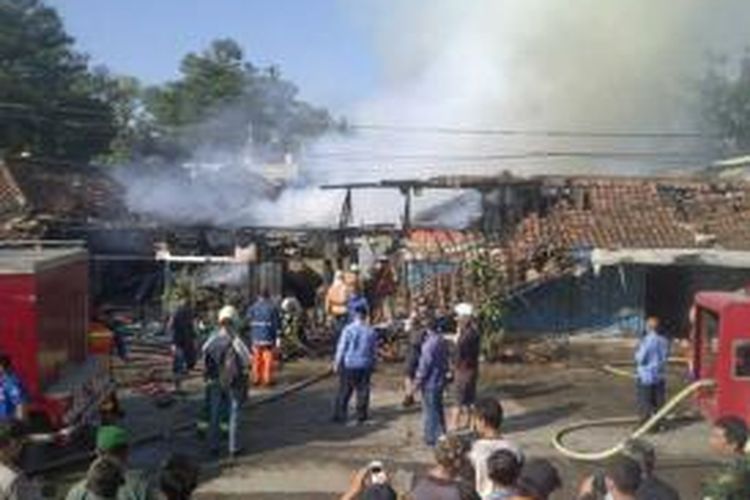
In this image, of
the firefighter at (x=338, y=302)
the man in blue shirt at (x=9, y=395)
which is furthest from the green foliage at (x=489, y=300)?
the man in blue shirt at (x=9, y=395)

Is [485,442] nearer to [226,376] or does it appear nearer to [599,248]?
[226,376]

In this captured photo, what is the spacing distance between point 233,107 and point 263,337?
5701 centimetres

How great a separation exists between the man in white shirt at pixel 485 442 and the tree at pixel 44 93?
43.9m

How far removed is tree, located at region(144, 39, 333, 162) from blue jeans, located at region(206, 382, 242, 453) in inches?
2112

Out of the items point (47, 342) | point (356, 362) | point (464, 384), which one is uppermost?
point (47, 342)

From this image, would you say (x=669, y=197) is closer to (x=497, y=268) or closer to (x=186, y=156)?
(x=497, y=268)

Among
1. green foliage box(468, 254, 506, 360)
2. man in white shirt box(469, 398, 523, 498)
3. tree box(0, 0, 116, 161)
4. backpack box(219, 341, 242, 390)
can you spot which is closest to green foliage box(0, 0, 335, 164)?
tree box(0, 0, 116, 161)

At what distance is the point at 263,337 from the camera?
1981 centimetres

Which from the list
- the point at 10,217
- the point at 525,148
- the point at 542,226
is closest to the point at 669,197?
the point at 542,226

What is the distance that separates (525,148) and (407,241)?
1983cm

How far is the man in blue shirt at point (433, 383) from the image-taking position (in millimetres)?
15781

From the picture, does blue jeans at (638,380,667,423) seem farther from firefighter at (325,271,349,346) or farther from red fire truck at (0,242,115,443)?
firefighter at (325,271,349,346)

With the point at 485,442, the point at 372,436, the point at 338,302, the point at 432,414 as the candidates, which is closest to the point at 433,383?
the point at 432,414

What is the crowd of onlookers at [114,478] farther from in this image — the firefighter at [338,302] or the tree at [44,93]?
the tree at [44,93]
